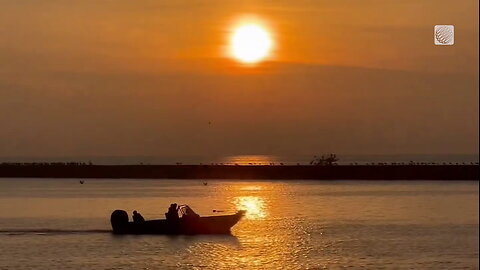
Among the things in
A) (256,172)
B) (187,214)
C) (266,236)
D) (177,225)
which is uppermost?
(256,172)

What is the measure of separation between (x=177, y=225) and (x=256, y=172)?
95.9 meters

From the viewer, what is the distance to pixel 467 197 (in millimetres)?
85438

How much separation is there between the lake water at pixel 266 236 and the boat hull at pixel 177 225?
62 centimetres

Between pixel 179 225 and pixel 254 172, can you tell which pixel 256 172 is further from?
pixel 179 225

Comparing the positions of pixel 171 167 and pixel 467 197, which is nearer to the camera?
pixel 467 197

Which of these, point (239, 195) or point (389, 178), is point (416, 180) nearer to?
point (389, 178)

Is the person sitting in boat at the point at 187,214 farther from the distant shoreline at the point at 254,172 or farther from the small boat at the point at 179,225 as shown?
the distant shoreline at the point at 254,172

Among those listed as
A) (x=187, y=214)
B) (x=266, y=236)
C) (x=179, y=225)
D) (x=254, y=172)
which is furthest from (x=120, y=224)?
(x=254, y=172)

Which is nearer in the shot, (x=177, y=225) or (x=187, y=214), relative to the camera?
(x=177, y=225)

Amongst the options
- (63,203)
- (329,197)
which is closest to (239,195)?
(329,197)

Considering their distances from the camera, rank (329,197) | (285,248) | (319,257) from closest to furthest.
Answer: (319,257), (285,248), (329,197)

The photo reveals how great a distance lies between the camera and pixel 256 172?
482ft

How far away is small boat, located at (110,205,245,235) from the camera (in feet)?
168

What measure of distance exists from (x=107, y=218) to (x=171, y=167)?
3463 inches
